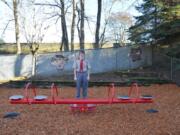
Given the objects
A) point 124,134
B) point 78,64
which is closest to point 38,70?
point 78,64

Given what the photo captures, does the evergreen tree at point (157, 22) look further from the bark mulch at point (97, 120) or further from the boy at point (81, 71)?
the boy at point (81, 71)

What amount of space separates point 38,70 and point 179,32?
8.83 meters

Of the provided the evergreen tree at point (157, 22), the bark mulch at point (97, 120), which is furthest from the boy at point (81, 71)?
the evergreen tree at point (157, 22)

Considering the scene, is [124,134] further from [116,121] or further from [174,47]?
[174,47]

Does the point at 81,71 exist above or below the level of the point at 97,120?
above

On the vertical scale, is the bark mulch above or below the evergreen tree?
below

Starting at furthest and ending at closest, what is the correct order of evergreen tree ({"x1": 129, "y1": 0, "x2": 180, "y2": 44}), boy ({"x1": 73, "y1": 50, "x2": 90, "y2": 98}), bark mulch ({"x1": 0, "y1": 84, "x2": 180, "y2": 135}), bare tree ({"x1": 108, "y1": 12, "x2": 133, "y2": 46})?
bare tree ({"x1": 108, "y1": 12, "x2": 133, "y2": 46}) < evergreen tree ({"x1": 129, "y1": 0, "x2": 180, "y2": 44}) < boy ({"x1": 73, "y1": 50, "x2": 90, "y2": 98}) < bark mulch ({"x1": 0, "y1": 84, "x2": 180, "y2": 135})

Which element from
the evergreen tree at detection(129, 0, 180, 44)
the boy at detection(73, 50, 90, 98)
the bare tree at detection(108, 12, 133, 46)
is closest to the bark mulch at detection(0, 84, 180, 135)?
the boy at detection(73, 50, 90, 98)

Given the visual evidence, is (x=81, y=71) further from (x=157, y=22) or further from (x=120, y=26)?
(x=120, y=26)

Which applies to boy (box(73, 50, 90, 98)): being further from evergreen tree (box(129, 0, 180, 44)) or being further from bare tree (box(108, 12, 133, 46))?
bare tree (box(108, 12, 133, 46))

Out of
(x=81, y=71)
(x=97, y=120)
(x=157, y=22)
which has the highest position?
(x=157, y=22)

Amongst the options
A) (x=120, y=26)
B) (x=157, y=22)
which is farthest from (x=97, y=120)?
(x=120, y=26)

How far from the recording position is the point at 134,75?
79.5 ft

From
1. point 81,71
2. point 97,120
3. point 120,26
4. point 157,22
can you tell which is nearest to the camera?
point 97,120
